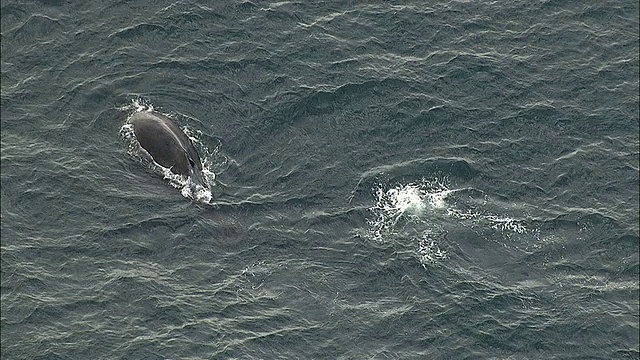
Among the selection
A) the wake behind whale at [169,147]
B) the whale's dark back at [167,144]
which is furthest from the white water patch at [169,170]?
the whale's dark back at [167,144]

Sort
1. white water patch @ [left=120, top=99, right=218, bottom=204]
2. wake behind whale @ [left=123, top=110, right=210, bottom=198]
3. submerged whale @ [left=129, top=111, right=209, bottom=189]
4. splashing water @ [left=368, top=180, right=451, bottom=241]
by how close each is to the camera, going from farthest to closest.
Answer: submerged whale @ [left=129, top=111, right=209, bottom=189] → wake behind whale @ [left=123, top=110, right=210, bottom=198] → white water patch @ [left=120, top=99, right=218, bottom=204] → splashing water @ [left=368, top=180, right=451, bottom=241]

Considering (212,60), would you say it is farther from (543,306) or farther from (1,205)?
(543,306)

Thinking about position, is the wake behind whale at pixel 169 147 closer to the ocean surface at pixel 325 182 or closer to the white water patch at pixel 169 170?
the white water patch at pixel 169 170

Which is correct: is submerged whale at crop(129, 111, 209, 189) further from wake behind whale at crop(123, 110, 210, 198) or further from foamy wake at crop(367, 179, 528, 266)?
foamy wake at crop(367, 179, 528, 266)

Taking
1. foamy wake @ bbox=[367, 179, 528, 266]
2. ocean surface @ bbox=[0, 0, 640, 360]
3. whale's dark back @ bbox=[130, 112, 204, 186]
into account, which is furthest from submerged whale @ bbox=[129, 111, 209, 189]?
foamy wake @ bbox=[367, 179, 528, 266]

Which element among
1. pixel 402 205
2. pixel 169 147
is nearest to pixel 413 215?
pixel 402 205

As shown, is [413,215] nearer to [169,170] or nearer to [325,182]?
[325,182]

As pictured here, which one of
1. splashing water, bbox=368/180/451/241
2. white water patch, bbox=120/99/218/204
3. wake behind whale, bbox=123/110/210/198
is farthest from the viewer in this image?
wake behind whale, bbox=123/110/210/198
